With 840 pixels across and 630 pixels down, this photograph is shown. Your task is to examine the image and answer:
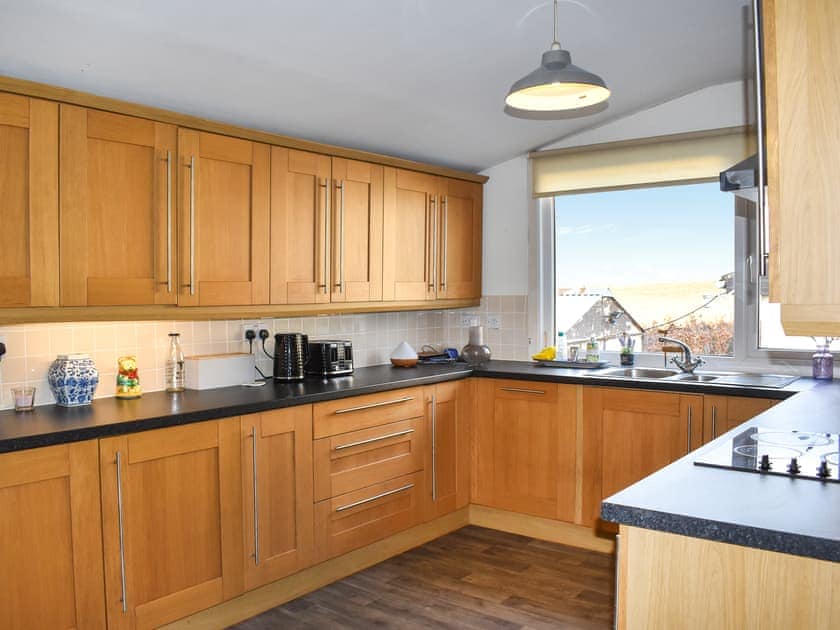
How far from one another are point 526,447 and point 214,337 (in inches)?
67.1

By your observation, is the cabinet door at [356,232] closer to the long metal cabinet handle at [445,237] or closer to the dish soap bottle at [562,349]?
the long metal cabinet handle at [445,237]

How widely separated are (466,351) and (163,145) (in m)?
2.09

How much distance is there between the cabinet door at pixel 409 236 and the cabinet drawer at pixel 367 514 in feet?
3.32

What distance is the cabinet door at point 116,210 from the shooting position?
2.71 m

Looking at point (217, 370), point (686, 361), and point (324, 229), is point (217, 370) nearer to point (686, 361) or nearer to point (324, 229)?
point (324, 229)

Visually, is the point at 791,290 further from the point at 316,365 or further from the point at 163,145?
the point at 316,365

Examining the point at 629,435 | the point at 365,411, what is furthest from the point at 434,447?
the point at 629,435

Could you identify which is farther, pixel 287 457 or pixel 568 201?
pixel 568 201

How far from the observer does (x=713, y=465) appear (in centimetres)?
188

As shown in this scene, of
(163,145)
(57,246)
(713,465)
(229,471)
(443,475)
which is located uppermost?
(163,145)

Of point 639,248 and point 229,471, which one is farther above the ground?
point 639,248

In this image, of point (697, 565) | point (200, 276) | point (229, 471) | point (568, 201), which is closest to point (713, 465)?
point (697, 565)

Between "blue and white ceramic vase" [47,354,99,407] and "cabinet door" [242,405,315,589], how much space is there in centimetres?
62

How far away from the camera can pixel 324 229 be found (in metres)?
3.67
